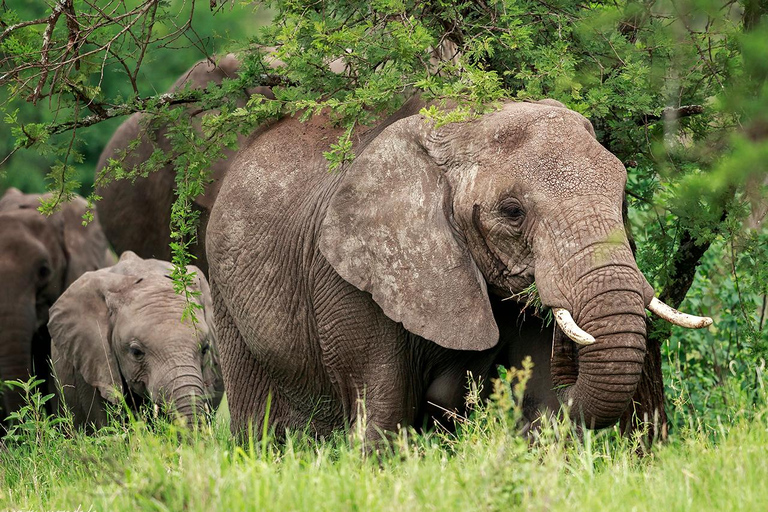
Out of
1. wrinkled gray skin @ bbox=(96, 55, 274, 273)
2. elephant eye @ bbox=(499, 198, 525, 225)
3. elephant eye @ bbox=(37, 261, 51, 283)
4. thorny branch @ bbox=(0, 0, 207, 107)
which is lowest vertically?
elephant eye @ bbox=(37, 261, 51, 283)

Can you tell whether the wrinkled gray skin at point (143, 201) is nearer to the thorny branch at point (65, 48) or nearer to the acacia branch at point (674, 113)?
the thorny branch at point (65, 48)

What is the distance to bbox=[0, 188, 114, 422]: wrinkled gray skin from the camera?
1134 cm

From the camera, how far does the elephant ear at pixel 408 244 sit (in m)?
5.54

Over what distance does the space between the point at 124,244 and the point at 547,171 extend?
5764 millimetres

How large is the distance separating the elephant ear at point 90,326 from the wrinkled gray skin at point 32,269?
64.0 inches

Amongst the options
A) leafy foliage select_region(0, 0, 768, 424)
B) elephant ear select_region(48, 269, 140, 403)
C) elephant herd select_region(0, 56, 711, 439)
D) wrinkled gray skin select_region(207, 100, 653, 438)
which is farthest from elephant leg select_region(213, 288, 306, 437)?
elephant ear select_region(48, 269, 140, 403)

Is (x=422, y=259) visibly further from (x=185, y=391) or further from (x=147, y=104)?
(x=185, y=391)

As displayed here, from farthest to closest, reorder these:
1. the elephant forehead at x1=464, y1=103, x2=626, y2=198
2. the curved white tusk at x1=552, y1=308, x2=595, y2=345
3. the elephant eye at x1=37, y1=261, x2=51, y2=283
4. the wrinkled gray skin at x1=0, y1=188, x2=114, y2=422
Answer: the elephant eye at x1=37, y1=261, x2=51, y2=283
the wrinkled gray skin at x1=0, y1=188, x2=114, y2=422
the elephant forehead at x1=464, y1=103, x2=626, y2=198
the curved white tusk at x1=552, y1=308, x2=595, y2=345

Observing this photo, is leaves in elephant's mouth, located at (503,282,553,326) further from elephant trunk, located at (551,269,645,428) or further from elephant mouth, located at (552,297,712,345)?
elephant trunk, located at (551,269,645,428)

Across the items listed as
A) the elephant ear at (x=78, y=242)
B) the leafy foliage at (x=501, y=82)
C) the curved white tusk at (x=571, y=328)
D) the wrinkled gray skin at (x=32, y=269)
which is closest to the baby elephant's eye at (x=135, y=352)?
the leafy foliage at (x=501, y=82)

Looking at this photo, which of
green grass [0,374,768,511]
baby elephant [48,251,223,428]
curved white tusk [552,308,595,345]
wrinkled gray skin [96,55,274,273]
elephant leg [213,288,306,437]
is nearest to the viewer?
green grass [0,374,768,511]

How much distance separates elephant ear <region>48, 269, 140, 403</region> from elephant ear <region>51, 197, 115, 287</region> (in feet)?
8.22

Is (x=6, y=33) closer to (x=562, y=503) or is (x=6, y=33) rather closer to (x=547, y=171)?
(x=547, y=171)

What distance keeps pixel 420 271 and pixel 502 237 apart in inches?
16.3
